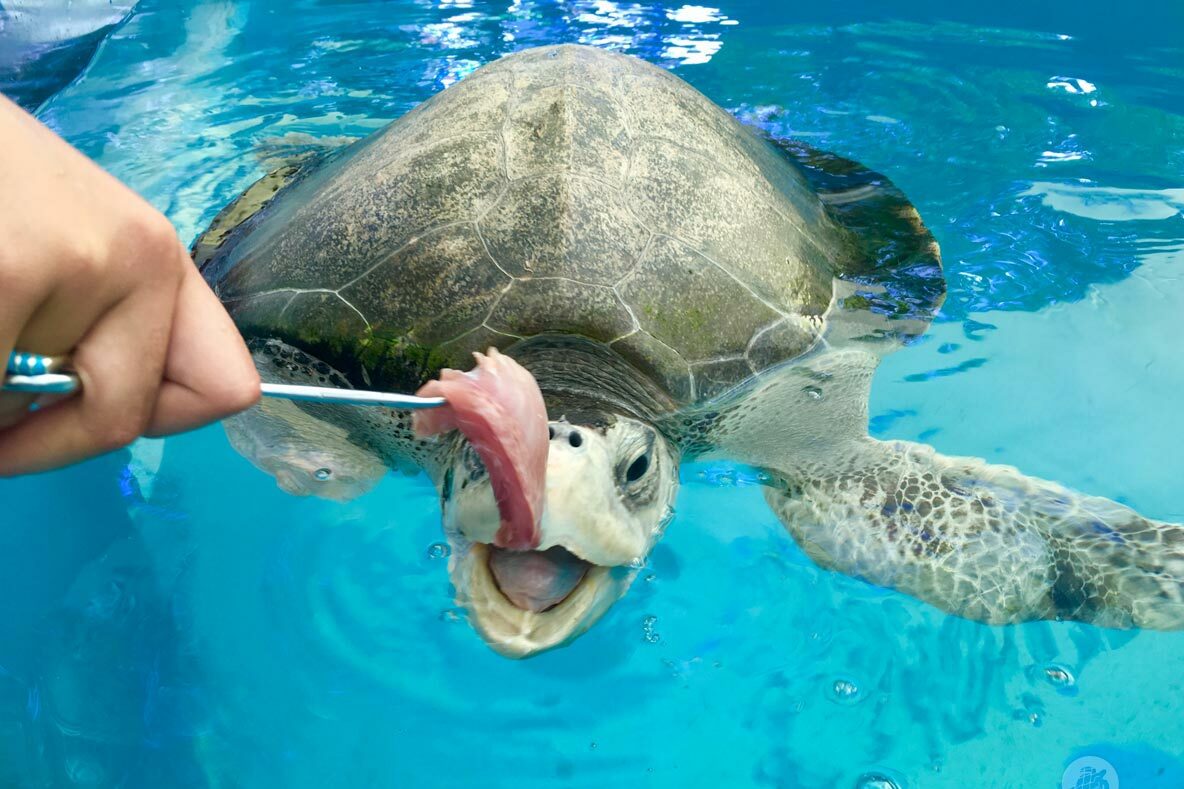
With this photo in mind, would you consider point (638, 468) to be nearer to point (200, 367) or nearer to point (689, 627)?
point (689, 627)

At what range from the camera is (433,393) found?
4.91ft

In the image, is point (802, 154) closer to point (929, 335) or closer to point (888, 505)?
point (929, 335)

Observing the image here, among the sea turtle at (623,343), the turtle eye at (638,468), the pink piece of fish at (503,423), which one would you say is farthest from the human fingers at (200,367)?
the turtle eye at (638,468)

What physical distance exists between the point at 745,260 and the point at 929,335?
4.26ft

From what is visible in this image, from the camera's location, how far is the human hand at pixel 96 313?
745 millimetres

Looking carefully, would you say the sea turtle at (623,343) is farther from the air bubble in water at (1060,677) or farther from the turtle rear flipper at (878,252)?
the air bubble in water at (1060,677)

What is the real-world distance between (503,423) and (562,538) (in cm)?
43

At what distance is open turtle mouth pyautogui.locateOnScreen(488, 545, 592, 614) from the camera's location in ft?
6.41

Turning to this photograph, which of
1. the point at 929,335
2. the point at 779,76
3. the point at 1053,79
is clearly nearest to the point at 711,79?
the point at 779,76

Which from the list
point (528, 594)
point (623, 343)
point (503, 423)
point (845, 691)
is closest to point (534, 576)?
A: point (528, 594)

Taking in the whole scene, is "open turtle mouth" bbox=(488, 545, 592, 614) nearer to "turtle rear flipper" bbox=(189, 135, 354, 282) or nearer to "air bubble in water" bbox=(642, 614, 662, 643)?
"air bubble in water" bbox=(642, 614, 662, 643)

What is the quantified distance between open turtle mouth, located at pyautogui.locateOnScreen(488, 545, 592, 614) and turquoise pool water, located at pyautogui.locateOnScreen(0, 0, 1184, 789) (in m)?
0.49

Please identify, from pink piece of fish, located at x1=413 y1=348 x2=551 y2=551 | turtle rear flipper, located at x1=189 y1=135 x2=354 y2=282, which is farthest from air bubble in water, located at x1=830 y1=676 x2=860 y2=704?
turtle rear flipper, located at x1=189 y1=135 x2=354 y2=282

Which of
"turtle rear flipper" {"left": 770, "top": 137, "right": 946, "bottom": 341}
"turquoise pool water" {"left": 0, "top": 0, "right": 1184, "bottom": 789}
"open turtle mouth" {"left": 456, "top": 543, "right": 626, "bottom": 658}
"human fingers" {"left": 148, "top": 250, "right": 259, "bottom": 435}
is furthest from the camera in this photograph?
"turtle rear flipper" {"left": 770, "top": 137, "right": 946, "bottom": 341}
